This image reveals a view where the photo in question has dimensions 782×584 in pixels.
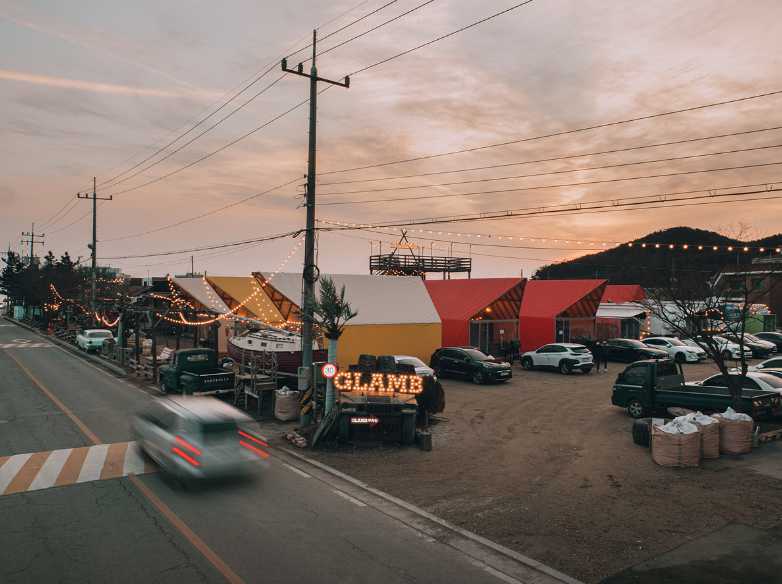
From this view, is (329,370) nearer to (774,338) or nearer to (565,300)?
(565,300)

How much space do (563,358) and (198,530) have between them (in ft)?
79.5

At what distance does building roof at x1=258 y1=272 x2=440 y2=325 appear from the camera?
29.6m

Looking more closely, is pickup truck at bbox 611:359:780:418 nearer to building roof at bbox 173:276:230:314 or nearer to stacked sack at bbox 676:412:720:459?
stacked sack at bbox 676:412:720:459

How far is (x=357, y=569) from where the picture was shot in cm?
787

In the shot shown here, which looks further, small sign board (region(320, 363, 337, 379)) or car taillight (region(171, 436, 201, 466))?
small sign board (region(320, 363, 337, 379))

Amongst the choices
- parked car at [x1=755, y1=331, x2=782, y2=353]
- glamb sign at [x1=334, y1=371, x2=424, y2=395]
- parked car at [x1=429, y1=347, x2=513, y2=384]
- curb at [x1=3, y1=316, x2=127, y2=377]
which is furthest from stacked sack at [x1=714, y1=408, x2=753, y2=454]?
parked car at [x1=755, y1=331, x2=782, y2=353]

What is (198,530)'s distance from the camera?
29.6 ft

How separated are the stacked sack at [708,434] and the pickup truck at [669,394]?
2.04 meters

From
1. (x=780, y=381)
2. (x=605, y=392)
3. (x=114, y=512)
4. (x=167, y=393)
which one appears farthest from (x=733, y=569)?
(x=167, y=393)

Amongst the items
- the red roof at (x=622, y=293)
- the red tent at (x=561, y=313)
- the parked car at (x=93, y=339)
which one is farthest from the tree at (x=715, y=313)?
the parked car at (x=93, y=339)

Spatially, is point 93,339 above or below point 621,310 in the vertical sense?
below

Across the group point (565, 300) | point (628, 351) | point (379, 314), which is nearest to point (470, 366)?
point (379, 314)

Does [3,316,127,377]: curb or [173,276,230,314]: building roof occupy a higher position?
[173,276,230,314]: building roof

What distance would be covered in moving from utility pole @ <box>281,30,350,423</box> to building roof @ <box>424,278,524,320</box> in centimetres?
1780
